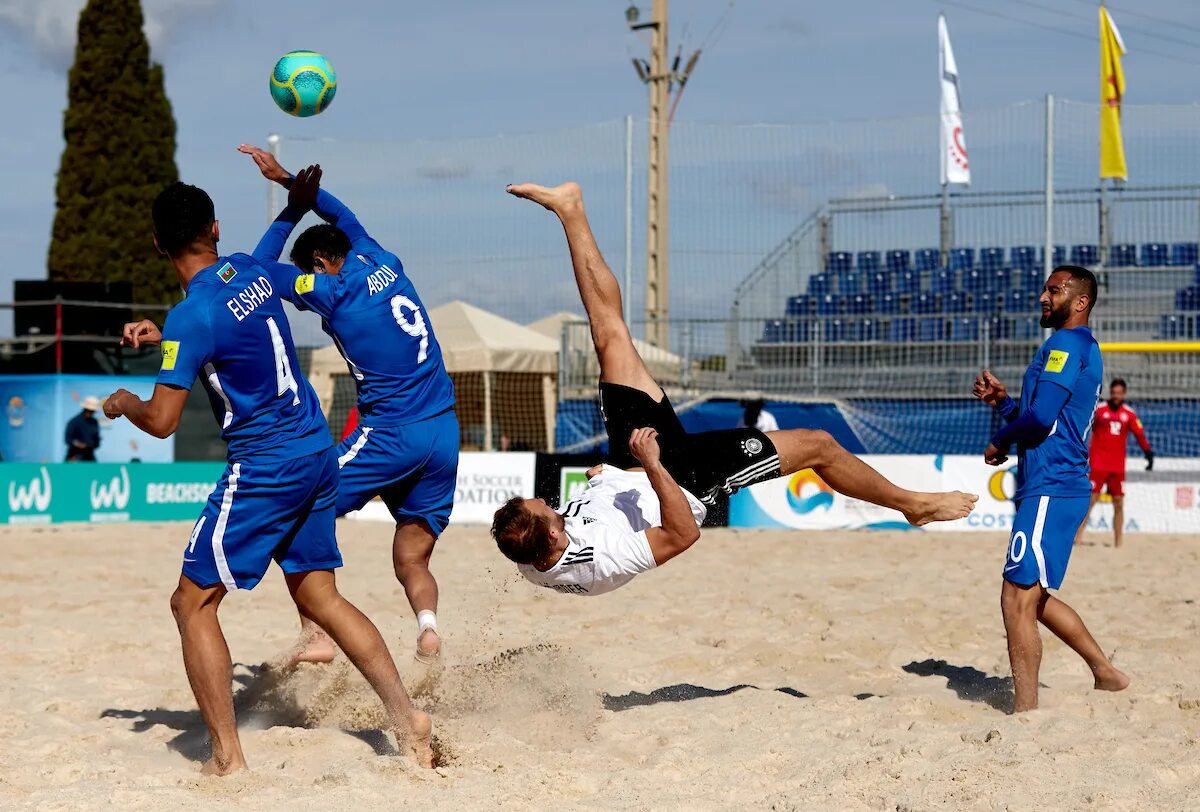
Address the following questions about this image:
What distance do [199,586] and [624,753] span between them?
152 centimetres

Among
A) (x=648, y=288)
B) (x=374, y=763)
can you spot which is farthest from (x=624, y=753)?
(x=648, y=288)

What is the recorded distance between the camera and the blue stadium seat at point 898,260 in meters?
16.0

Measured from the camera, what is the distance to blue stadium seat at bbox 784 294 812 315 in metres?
15.5

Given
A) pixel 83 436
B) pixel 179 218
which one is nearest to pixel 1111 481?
pixel 179 218

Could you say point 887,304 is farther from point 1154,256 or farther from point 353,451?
point 353,451

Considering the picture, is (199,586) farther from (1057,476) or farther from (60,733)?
(1057,476)

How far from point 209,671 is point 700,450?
70.8 inches

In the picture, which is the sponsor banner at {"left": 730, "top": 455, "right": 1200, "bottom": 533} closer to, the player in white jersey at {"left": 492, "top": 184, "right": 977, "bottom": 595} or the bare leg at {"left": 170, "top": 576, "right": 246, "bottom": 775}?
the player in white jersey at {"left": 492, "top": 184, "right": 977, "bottom": 595}

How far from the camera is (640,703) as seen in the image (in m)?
5.16

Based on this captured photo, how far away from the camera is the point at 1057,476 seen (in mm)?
4840

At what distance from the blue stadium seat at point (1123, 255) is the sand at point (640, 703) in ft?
27.0

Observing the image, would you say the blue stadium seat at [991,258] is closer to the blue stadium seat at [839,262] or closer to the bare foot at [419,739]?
the blue stadium seat at [839,262]

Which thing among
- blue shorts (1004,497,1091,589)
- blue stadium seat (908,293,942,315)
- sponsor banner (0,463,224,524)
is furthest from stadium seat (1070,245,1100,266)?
blue shorts (1004,497,1091,589)

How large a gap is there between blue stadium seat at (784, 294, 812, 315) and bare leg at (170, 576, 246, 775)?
12.2 m
